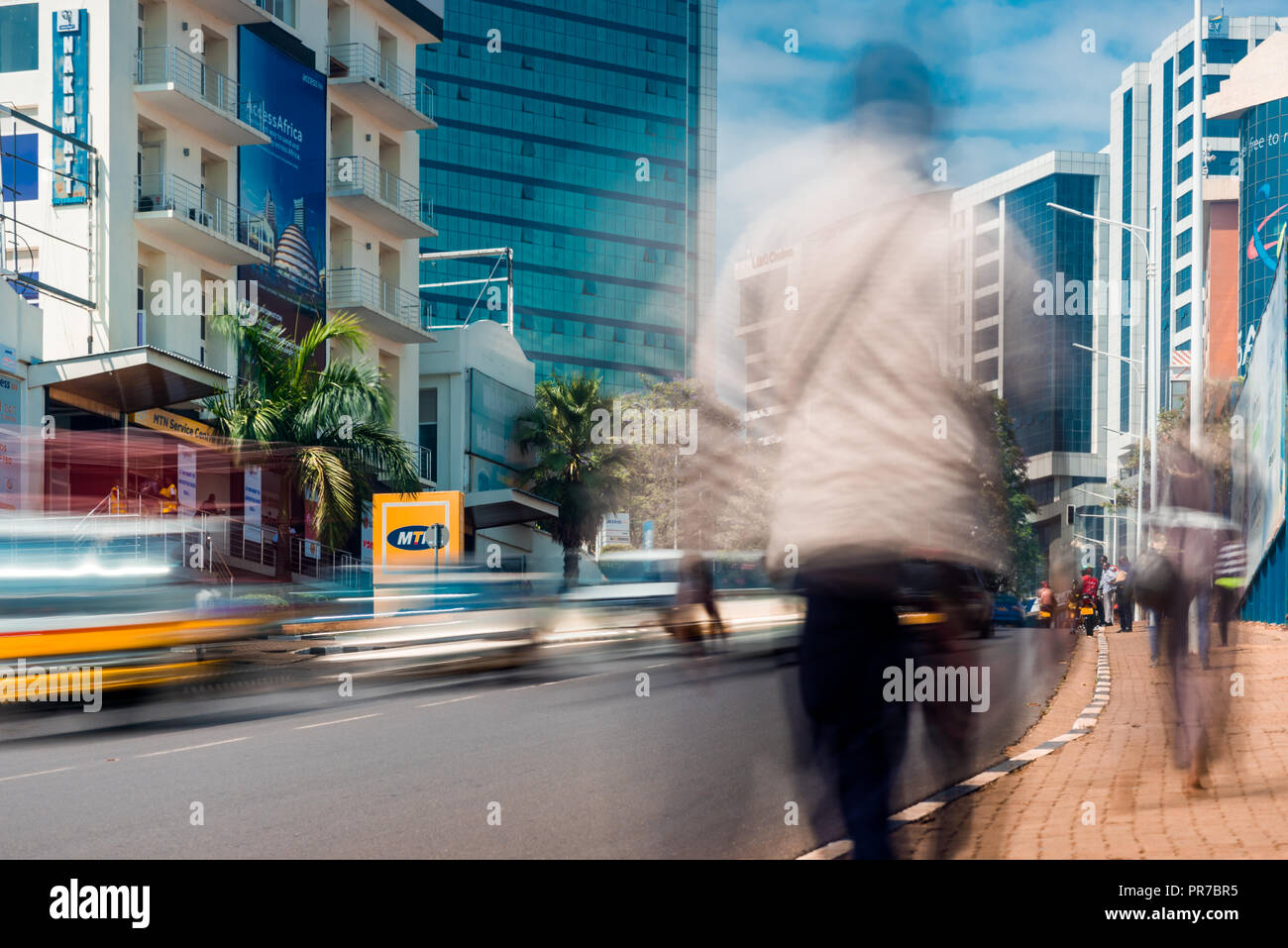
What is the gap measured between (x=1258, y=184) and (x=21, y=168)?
1820 inches

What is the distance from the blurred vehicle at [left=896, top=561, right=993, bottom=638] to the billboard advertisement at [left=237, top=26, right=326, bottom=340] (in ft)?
96.2

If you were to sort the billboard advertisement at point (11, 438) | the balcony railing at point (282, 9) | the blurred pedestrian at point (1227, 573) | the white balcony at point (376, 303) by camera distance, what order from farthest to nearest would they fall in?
the white balcony at point (376, 303) < the balcony railing at point (282, 9) < the billboard advertisement at point (11, 438) < the blurred pedestrian at point (1227, 573)

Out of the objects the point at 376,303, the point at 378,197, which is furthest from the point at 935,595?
the point at 376,303

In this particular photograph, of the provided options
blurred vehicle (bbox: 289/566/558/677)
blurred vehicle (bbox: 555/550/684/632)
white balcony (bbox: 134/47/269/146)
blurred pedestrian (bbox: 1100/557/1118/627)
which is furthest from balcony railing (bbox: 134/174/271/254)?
blurred pedestrian (bbox: 1100/557/1118/627)

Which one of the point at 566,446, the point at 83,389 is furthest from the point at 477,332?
the point at 83,389

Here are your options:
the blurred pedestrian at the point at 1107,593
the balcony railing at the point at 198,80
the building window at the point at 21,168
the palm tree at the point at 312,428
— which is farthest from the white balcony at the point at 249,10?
the blurred pedestrian at the point at 1107,593

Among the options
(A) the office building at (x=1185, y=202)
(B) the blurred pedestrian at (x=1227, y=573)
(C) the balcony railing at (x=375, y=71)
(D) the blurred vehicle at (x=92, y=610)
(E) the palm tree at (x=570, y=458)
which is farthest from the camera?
(C) the balcony railing at (x=375, y=71)

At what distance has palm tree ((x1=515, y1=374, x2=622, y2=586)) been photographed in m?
19.2

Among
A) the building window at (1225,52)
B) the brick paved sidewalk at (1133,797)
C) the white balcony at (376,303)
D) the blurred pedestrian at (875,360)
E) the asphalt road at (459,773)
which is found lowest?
the asphalt road at (459,773)

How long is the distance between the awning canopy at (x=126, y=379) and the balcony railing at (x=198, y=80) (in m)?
5.88

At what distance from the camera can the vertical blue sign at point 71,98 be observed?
2561 centimetres

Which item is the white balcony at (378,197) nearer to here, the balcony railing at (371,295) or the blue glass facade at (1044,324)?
the balcony railing at (371,295)

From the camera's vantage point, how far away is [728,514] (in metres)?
3.52
